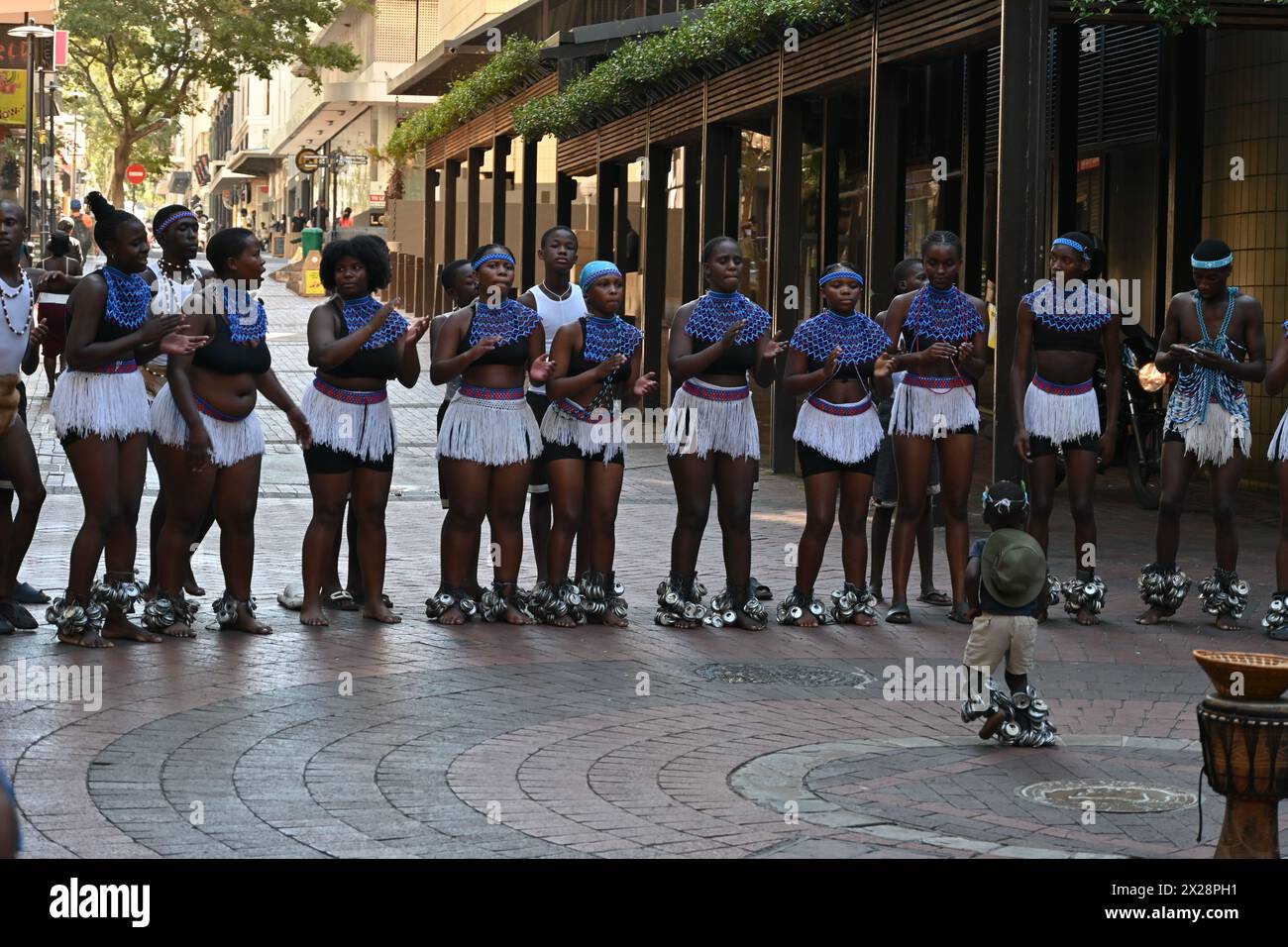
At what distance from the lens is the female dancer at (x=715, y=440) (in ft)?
32.2

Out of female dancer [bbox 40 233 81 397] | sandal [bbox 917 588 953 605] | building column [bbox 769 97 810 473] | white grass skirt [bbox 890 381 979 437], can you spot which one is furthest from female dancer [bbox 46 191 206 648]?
building column [bbox 769 97 810 473]

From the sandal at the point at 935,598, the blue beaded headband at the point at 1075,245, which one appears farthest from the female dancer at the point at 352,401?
the blue beaded headband at the point at 1075,245

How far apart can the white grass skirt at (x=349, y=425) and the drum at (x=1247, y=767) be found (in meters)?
5.20

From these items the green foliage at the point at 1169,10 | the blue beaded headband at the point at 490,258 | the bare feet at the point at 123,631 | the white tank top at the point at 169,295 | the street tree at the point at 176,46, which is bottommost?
the bare feet at the point at 123,631

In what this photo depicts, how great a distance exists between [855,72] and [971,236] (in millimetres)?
7433

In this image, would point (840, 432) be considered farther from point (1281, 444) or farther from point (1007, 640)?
point (1007, 640)

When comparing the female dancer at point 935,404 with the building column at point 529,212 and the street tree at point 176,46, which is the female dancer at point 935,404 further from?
the street tree at point 176,46

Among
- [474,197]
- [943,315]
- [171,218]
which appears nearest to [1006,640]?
[943,315]

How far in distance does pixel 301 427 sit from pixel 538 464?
4.82ft

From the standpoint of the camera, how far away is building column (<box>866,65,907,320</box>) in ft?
48.5

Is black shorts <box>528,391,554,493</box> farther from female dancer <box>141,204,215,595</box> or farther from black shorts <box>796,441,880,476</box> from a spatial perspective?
female dancer <box>141,204,215,595</box>

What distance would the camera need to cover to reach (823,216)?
18875 millimetres
